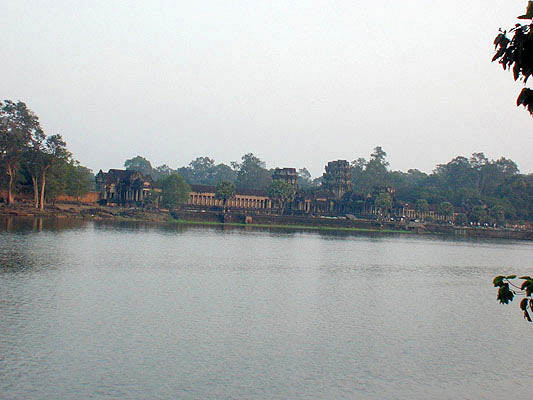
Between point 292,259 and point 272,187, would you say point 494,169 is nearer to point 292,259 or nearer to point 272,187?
point 272,187

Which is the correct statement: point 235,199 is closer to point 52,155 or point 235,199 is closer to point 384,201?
point 384,201

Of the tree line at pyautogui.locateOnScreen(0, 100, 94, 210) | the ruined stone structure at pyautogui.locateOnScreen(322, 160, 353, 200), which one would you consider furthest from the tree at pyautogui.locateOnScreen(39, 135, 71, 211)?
the ruined stone structure at pyautogui.locateOnScreen(322, 160, 353, 200)

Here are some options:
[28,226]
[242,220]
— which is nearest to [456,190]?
[242,220]

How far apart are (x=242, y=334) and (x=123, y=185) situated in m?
109

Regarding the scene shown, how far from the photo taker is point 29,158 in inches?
3580

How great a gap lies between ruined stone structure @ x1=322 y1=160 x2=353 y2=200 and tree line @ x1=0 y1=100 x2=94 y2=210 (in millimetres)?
79535

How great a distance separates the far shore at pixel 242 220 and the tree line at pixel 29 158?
3195 millimetres

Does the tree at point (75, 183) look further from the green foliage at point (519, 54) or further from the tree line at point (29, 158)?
the green foliage at point (519, 54)

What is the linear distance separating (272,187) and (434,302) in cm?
9968

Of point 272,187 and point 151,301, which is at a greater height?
Result: point 272,187

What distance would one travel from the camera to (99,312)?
78.3 feet

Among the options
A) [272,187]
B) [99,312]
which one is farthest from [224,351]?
[272,187]

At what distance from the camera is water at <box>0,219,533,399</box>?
54.1 feet

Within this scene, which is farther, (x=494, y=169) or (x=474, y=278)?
(x=494, y=169)
